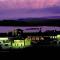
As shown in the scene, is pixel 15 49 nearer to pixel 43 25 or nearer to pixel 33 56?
pixel 33 56

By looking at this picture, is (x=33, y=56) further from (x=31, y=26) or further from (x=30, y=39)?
(x=31, y=26)

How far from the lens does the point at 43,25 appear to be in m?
6.36

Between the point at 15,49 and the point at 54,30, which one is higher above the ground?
the point at 54,30

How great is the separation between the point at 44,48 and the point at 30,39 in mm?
709

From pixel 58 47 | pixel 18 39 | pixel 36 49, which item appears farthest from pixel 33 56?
pixel 18 39

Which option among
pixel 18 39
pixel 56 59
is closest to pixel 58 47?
pixel 56 59

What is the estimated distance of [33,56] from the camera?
225 inches

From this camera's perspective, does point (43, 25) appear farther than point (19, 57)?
Yes

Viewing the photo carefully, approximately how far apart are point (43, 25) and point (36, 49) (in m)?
0.86

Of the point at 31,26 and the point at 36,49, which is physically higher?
the point at 31,26

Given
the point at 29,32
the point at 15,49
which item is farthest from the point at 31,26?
the point at 15,49

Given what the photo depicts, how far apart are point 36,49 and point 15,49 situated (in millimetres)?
479

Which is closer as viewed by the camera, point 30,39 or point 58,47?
point 58,47

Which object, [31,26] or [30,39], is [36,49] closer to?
[30,39]
